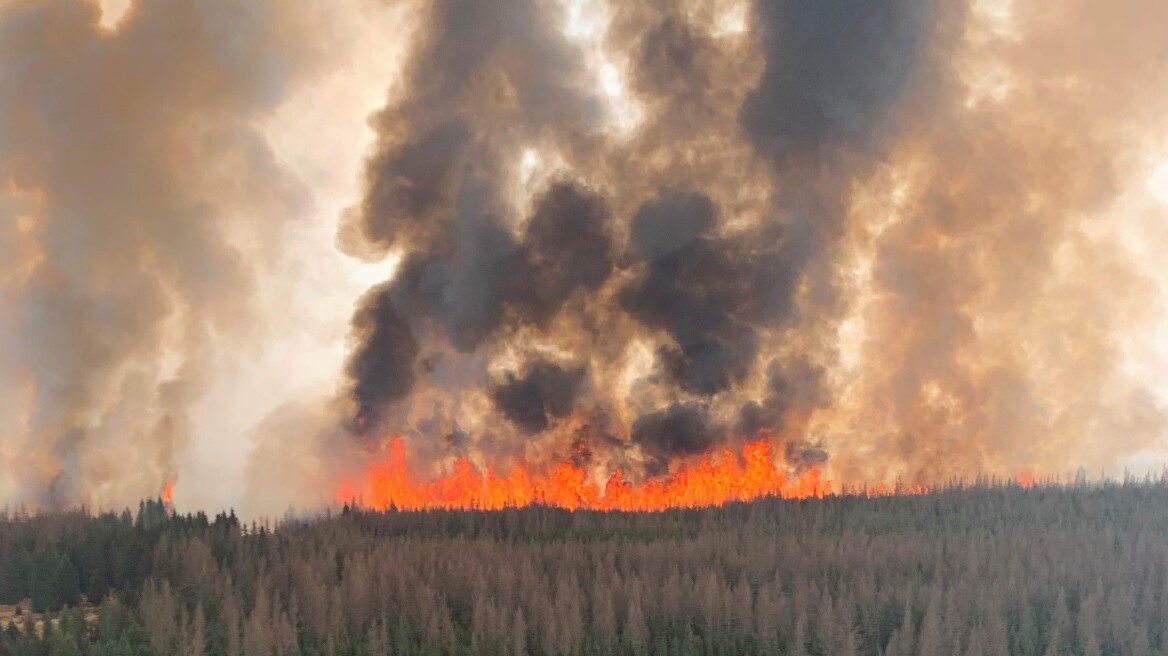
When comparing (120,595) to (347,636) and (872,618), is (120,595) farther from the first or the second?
(872,618)

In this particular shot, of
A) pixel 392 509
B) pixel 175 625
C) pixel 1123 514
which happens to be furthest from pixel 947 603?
pixel 392 509

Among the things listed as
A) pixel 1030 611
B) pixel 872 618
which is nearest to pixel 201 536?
pixel 872 618

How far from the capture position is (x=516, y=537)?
3981 cm

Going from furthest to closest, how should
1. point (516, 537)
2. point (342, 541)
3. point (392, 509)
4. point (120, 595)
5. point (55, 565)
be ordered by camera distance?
point (392, 509)
point (516, 537)
point (342, 541)
point (55, 565)
point (120, 595)

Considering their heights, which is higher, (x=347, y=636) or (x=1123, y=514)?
(x=1123, y=514)

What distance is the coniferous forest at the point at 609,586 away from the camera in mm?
21969

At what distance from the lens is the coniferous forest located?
21969 mm

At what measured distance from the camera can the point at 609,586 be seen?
87.8 ft

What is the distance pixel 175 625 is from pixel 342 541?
13395 millimetres

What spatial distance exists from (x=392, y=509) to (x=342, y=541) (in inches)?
383

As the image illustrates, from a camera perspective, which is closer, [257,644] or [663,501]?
[257,644]

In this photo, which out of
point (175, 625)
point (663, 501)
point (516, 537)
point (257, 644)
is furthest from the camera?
point (663, 501)

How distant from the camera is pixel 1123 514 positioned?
38219mm

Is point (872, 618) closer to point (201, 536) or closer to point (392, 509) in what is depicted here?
point (201, 536)
